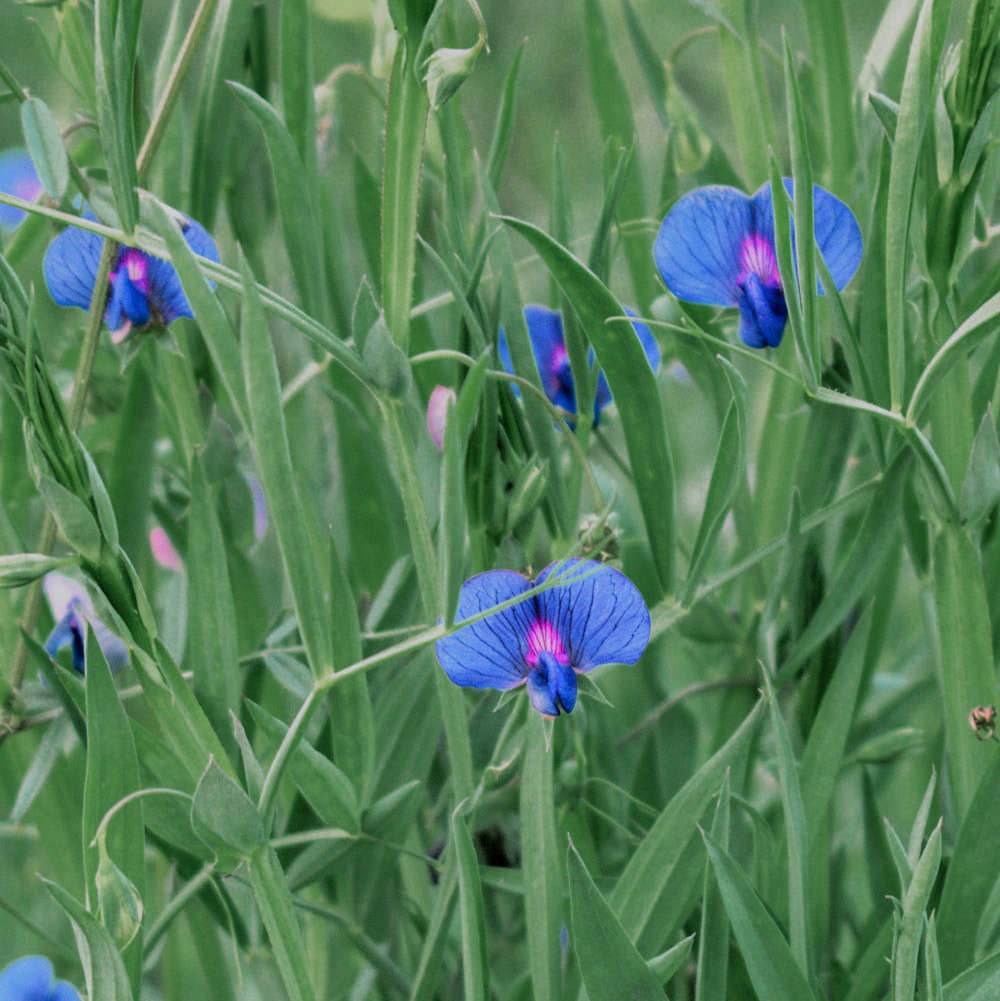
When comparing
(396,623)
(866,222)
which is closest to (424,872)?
(396,623)

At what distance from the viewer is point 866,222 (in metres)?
0.51

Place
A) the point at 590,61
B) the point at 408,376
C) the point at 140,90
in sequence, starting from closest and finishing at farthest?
the point at 408,376 < the point at 140,90 < the point at 590,61

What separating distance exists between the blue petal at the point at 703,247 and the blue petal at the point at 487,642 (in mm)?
130

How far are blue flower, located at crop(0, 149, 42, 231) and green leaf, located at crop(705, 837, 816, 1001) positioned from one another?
20.4 inches

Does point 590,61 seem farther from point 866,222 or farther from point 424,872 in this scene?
point 424,872

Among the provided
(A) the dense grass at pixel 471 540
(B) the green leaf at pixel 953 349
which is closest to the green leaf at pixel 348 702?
(A) the dense grass at pixel 471 540

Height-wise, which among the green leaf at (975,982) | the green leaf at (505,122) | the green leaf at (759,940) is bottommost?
the green leaf at (975,982)

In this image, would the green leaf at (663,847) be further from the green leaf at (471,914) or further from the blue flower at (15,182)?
the blue flower at (15,182)

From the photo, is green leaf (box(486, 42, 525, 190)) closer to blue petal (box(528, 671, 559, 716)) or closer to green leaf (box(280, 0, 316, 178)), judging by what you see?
green leaf (box(280, 0, 316, 178))

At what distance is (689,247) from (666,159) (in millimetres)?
160

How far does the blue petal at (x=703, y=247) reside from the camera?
1.42 ft

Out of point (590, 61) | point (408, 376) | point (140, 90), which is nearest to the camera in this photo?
point (408, 376)

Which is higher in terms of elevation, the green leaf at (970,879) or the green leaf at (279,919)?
the green leaf at (279,919)

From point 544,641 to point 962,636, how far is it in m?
0.16
